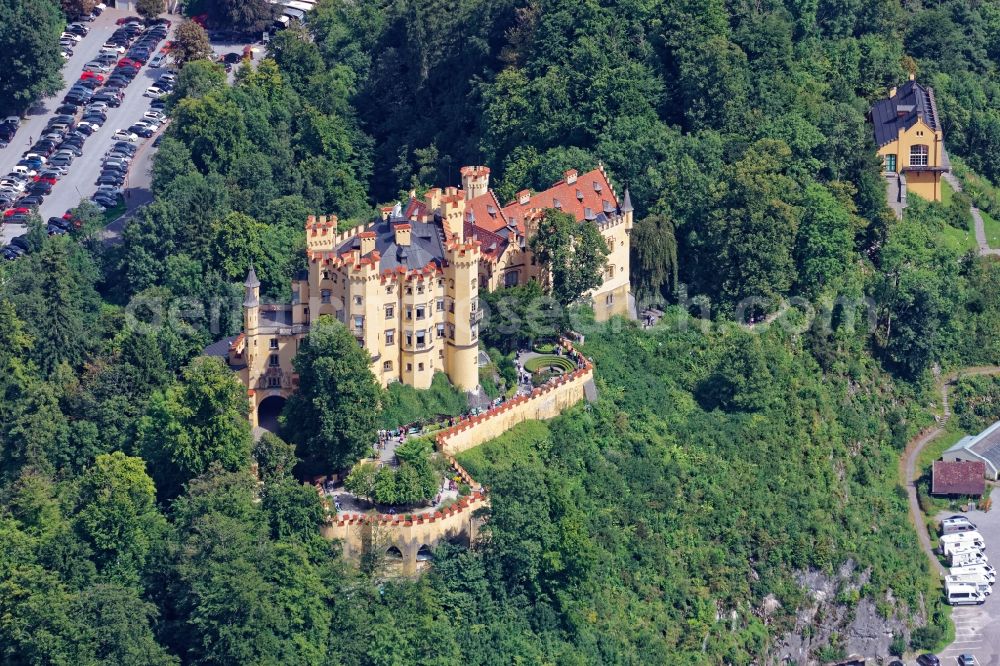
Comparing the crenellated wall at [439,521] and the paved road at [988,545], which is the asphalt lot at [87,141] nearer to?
the crenellated wall at [439,521]

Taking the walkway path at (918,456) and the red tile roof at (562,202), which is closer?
the red tile roof at (562,202)

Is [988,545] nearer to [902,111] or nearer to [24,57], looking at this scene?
[902,111]

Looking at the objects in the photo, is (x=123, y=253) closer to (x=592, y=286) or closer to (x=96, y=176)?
(x=96, y=176)

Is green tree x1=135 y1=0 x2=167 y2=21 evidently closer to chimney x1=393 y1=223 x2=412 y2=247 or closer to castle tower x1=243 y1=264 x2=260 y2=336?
castle tower x1=243 y1=264 x2=260 y2=336

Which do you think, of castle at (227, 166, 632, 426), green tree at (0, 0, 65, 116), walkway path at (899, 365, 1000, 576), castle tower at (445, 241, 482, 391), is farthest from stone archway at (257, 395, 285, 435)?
green tree at (0, 0, 65, 116)

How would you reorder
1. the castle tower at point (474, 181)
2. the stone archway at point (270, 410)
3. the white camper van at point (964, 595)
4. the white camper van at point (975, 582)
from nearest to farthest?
the stone archway at point (270, 410), the white camper van at point (964, 595), the white camper van at point (975, 582), the castle tower at point (474, 181)

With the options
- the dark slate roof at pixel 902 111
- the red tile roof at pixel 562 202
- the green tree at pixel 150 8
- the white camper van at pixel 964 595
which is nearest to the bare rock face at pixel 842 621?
the white camper van at pixel 964 595
